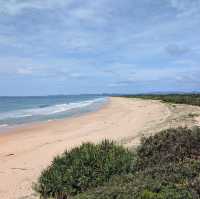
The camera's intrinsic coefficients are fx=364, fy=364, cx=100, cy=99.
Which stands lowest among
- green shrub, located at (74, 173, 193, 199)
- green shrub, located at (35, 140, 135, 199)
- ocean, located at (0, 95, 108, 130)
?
ocean, located at (0, 95, 108, 130)

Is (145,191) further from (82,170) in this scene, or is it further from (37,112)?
(37,112)

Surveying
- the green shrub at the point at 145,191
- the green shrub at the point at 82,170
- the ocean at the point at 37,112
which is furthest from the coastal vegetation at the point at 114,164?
the ocean at the point at 37,112

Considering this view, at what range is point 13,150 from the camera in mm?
16906

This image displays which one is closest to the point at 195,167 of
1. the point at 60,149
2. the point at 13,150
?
the point at 60,149

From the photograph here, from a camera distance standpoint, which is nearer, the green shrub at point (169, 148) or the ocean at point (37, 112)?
the green shrub at point (169, 148)

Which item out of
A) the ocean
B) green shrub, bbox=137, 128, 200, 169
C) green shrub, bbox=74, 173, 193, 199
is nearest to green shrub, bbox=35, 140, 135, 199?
green shrub, bbox=137, 128, 200, 169

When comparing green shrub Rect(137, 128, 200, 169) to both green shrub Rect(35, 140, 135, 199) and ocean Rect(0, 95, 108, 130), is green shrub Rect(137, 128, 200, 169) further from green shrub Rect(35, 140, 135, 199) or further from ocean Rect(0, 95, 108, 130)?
ocean Rect(0, 95, 108, 130)

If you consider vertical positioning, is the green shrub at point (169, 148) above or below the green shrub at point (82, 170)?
above

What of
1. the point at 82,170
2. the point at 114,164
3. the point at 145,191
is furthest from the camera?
the point at 114,164

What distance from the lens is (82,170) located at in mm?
7020

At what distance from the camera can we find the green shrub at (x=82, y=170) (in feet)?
22.7

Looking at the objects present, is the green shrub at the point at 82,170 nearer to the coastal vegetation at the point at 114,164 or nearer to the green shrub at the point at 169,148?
the coastal vegetation at the point at 114,164

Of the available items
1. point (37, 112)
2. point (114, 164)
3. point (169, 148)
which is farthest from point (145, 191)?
point (37, 112)

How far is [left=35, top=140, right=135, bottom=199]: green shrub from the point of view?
6934mm
